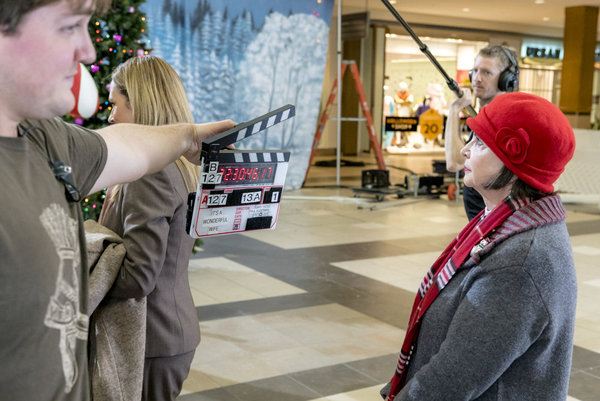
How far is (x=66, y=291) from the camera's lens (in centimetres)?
121

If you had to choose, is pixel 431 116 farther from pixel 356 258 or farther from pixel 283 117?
pixel 283 117

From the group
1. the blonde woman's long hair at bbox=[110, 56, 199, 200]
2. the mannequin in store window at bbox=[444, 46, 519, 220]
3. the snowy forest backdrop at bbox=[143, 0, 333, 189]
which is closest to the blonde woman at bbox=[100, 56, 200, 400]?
the blonde woman's long hair at bbox=[110, 56, 199, 200]

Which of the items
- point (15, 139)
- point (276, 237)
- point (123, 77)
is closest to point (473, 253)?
point (15, 139)

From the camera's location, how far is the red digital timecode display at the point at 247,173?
70.4 inches

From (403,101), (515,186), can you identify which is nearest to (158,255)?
(515,186)

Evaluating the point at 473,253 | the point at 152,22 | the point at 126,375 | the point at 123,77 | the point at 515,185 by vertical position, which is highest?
the point at 152,22

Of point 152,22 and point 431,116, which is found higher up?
point 152,22

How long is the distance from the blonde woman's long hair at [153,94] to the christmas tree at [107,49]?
2.76 meters

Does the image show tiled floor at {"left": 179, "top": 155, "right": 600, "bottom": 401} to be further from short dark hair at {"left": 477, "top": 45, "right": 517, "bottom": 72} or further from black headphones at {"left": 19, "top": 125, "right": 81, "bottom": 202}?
black headphones at {"left": 19, "top": 125, "right": 81, "bottom": 202}

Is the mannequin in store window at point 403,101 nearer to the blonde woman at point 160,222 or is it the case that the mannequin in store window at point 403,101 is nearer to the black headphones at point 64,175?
the blonde woman at point 160,222

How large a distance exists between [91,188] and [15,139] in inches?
12.2

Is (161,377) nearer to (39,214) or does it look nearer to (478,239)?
Answer: (478,239)

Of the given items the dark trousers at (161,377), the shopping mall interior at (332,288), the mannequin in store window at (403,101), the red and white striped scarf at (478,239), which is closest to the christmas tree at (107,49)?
the shopping mall interior at (332,288)

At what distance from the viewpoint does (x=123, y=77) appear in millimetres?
2381
